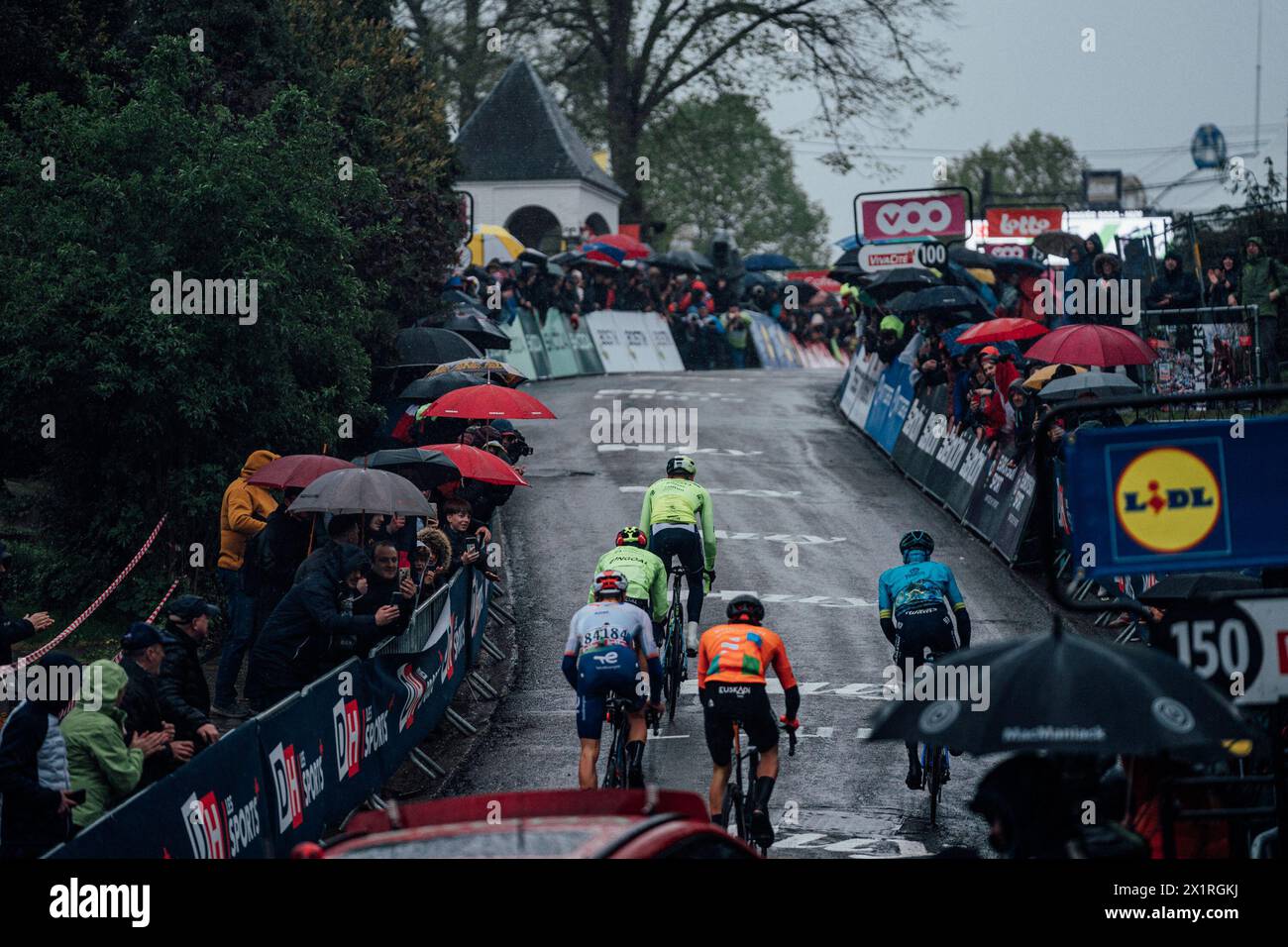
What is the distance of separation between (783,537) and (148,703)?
1351 centimetres

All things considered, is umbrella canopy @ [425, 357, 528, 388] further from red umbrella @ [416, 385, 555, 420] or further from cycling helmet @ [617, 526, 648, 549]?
cycling helmet @ [617, 526, 648, 549]

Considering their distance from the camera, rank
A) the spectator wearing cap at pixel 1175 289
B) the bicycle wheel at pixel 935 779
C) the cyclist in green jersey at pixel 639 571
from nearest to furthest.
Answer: the bicycle wheel at pixel 935 779 < the cyclist in green jersey at pixel 639 571 < the spectator wearing cap at pixel 1175 289

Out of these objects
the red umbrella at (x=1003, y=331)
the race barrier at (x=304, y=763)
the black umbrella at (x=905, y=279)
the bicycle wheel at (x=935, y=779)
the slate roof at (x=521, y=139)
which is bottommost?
the bicycle wheel at (x=935, y=779)

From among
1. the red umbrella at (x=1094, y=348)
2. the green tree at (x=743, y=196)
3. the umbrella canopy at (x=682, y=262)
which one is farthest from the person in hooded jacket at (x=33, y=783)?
the green tree at (x=743, y=196)

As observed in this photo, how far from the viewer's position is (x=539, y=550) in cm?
2172

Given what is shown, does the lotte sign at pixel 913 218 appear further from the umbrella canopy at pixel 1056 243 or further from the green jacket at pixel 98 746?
the green jacket at pixel 98 746

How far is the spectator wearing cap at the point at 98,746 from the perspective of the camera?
29.9 ft

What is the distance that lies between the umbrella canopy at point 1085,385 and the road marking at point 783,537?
4020 millimetres

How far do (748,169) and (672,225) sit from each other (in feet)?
41.8

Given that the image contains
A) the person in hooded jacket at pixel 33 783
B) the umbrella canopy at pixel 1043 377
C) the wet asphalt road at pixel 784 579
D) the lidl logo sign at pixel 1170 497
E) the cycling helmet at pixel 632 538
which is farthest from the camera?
the umbrella canopy at pixel 1043 377

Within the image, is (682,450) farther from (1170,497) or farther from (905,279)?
(1170,497)

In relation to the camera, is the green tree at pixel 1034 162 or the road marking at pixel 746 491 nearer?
the road marking at pixel 746 491
